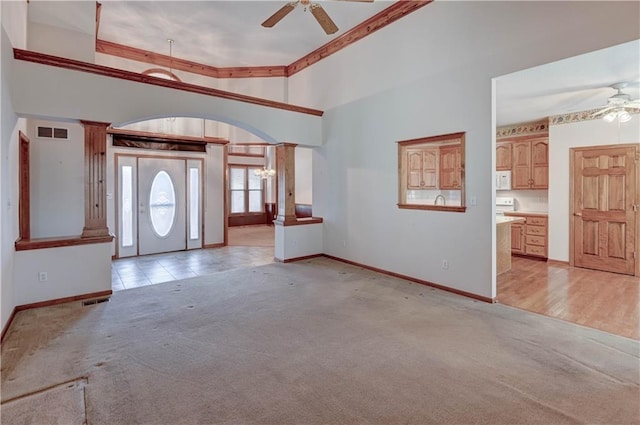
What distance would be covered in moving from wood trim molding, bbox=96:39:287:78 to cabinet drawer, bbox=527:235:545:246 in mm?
6540

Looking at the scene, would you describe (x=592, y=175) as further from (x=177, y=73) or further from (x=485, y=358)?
(x=177, y=73)

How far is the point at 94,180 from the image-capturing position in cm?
419

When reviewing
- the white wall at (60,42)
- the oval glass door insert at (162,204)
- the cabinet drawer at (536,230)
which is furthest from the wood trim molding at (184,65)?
the cabinet drawer at (536,230)

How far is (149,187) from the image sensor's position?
715cm

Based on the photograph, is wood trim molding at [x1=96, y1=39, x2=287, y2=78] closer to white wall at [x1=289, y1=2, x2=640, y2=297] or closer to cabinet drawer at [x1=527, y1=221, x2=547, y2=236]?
white wall at [x1=289, y1=2, x2=640, y2=297]

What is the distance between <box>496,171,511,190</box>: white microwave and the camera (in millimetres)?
6914

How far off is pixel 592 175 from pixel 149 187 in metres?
8.64

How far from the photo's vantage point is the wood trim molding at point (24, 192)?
4.33 meters

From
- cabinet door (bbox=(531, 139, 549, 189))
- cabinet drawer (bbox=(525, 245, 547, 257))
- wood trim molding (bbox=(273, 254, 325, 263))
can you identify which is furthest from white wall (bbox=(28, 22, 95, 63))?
cabinet drawer (bbox=(525, 245, 547, 257))

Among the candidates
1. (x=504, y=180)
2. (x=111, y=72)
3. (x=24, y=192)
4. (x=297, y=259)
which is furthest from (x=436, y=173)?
(x=24, y=192)

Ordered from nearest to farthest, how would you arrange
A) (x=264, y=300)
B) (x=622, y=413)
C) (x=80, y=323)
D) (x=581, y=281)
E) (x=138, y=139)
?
(x=622, y=413), (x=80, y=323), (x=264, y=300), (x=581, y=281), (x=138, y=139)

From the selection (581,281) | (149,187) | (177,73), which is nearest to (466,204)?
(581,281)

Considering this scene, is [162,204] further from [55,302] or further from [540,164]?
[540,164]

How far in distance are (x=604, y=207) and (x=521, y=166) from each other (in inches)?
63.6
